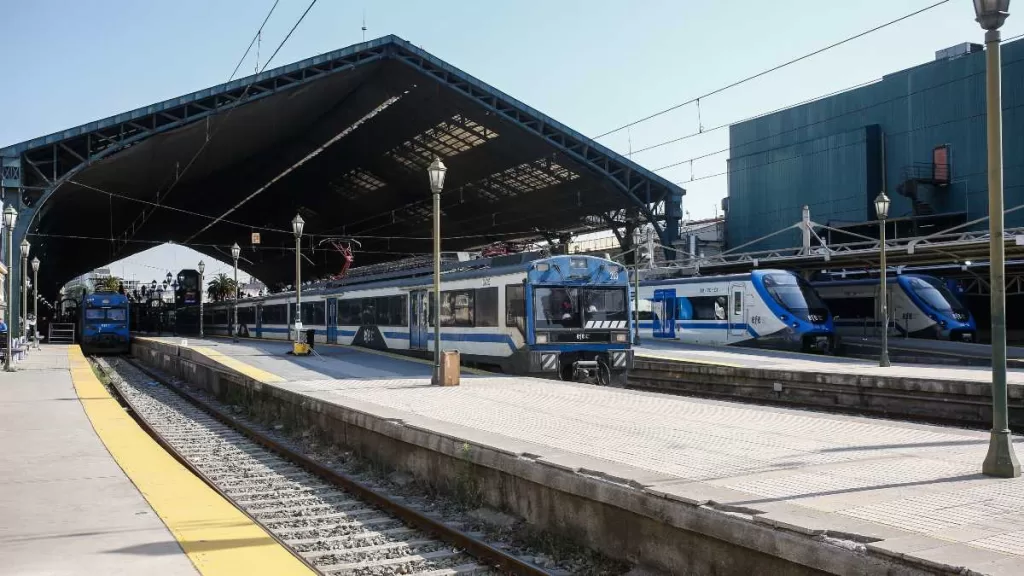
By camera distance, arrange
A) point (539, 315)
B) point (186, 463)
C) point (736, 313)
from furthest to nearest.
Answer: point (736, 313) → point (539, 315) → point (186, 463)

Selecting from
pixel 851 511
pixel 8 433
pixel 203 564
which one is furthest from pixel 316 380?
pixel 851 511

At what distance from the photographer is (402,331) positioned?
83.5 feet

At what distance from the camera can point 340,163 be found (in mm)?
53750

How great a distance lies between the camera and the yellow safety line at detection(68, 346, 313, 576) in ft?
21.1

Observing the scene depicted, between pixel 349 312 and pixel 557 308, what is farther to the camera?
pixel 349 312

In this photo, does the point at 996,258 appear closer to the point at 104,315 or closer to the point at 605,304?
the point at 605,304

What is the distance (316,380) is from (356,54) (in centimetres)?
2139

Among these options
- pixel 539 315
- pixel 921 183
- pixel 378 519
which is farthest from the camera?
pixel 921 183

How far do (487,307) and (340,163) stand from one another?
35.7 metres

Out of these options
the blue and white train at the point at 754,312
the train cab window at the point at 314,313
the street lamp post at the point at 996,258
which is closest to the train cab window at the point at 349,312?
the train cab window at the point at 314,313

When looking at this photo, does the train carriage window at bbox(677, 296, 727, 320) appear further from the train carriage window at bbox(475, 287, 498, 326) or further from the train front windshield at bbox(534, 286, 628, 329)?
the train carriage window at bbox(475, 287, 498, 326)

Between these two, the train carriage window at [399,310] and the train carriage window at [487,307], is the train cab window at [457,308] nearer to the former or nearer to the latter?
the train carriage window at [487,307]

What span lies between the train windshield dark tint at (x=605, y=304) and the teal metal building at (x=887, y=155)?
28.3 m

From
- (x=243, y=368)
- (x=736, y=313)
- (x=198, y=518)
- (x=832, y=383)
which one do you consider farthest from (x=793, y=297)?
(x=198, y=518)
